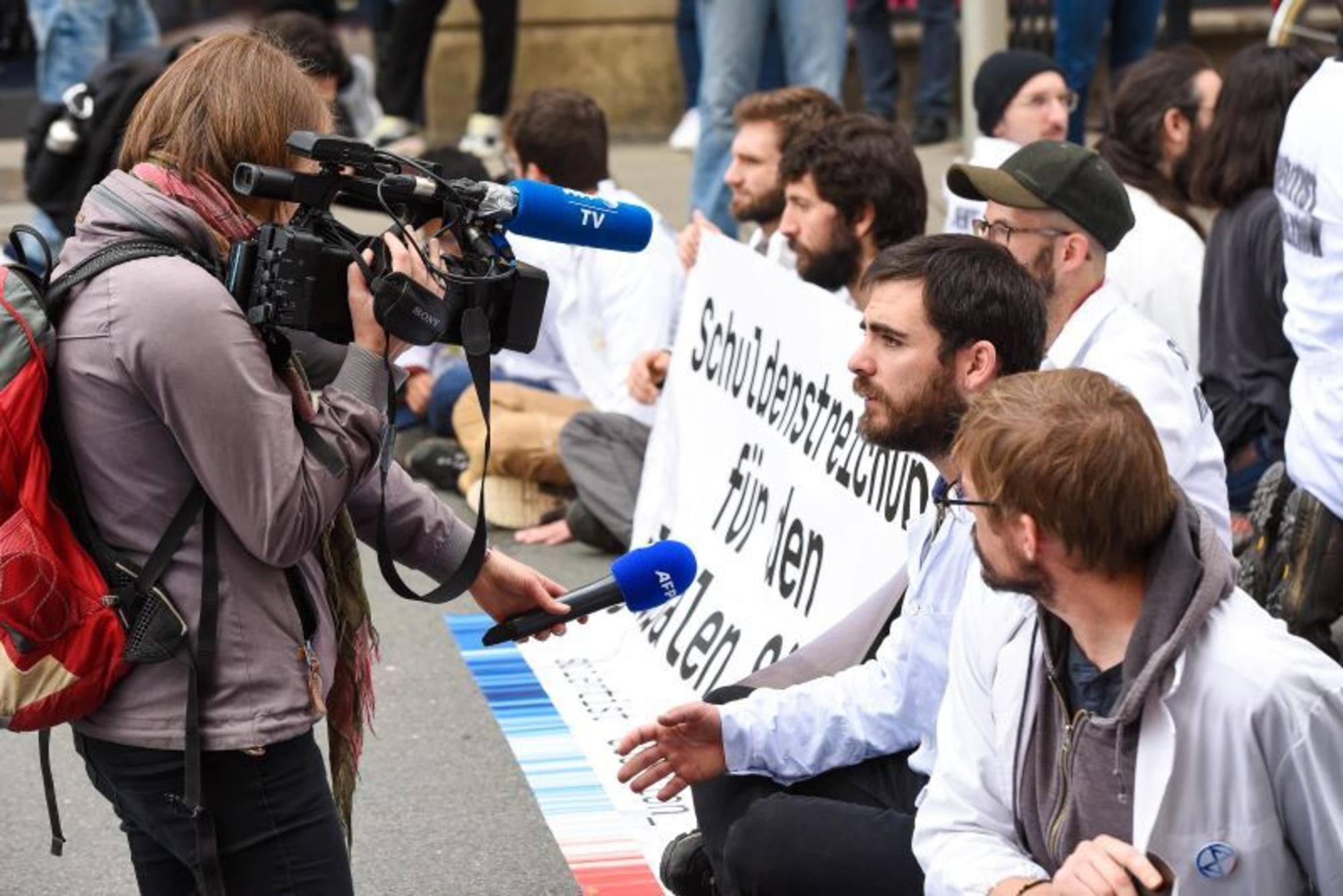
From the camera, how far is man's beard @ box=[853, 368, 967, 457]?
12.8ft

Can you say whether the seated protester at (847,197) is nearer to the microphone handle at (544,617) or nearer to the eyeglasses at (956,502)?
the eyeglasses at (956,502)

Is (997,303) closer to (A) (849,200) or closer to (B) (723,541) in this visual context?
(B) (723,541)

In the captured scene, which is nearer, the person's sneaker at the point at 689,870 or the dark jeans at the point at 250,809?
the dark jeans at the point at 250,809

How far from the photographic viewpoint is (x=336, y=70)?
868cm

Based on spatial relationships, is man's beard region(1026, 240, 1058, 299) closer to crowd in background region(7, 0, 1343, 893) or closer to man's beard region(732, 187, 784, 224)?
crowd in background region(7, 0, 1343, 893)

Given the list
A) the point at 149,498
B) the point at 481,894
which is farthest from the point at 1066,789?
the point at 481,894

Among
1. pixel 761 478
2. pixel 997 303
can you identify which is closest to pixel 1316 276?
pixel 997 303

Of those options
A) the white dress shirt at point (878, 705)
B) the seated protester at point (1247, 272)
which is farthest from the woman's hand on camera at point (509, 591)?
the seated protester at point (1247, 272)

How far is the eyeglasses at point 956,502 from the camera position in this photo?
2.94 metres

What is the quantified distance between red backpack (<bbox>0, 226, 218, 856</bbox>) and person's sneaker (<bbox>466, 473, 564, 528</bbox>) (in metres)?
4.00

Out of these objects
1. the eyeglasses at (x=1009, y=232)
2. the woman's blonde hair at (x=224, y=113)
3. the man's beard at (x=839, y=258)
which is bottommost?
the man's beard at (x=839, y=258)

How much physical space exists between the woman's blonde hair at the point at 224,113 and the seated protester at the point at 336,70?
7.53 ft

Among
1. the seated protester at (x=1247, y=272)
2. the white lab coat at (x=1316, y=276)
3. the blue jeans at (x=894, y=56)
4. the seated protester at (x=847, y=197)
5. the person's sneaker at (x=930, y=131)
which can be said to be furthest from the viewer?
the person's sneaker at (x=930, y=131)

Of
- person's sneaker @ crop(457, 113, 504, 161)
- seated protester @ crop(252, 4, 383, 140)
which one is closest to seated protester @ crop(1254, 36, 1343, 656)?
seated protester @ crop(252, 4, 383, 140)
